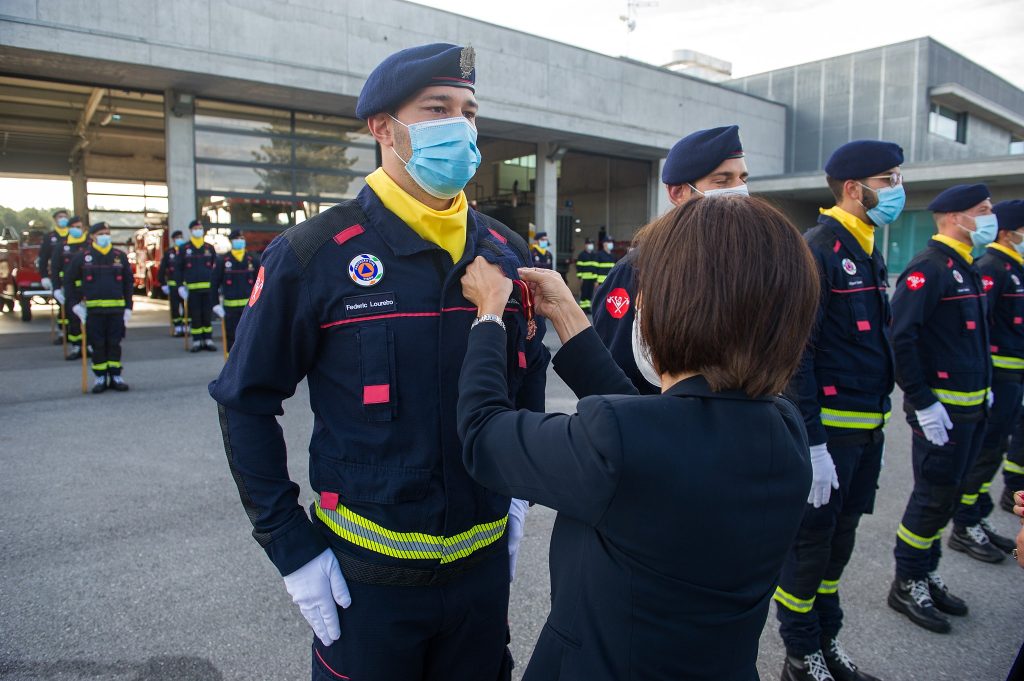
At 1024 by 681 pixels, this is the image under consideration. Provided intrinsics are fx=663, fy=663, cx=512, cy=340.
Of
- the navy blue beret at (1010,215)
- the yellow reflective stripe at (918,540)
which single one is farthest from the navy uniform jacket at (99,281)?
the navy blue beret at (1010,215)

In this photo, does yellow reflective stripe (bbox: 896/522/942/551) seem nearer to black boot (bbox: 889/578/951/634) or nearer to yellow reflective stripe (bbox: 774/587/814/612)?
black boot (bbox: 889/578/951/634)

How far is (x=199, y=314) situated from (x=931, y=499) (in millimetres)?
12036

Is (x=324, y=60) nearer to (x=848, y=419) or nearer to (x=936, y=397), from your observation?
(x=936, y=397)

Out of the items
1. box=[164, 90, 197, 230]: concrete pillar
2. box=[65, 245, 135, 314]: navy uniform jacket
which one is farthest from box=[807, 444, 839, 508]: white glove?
box=[164, 90, 197, 230]: concrete pillar

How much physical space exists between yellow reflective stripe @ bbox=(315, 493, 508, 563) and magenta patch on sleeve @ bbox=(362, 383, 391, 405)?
12.0 inches

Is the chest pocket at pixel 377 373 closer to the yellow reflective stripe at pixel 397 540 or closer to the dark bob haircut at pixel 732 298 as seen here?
the yellow reflective stripe at pixel 397 540

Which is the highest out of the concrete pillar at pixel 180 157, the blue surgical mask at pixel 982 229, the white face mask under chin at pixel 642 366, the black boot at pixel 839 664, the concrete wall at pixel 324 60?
the concrete wall at pixel 324 60

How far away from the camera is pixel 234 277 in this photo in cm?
1223

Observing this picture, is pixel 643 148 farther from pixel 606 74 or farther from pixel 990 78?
pixel 990 78

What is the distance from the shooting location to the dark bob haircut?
1292mm

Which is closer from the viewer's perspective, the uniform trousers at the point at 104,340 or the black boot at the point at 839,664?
the black boot at the point at 839,664

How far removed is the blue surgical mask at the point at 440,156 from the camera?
1892 mm

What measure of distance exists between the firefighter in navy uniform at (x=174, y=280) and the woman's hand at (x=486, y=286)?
41.8 ft

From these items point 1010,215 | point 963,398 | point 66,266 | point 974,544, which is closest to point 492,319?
point 963,398
